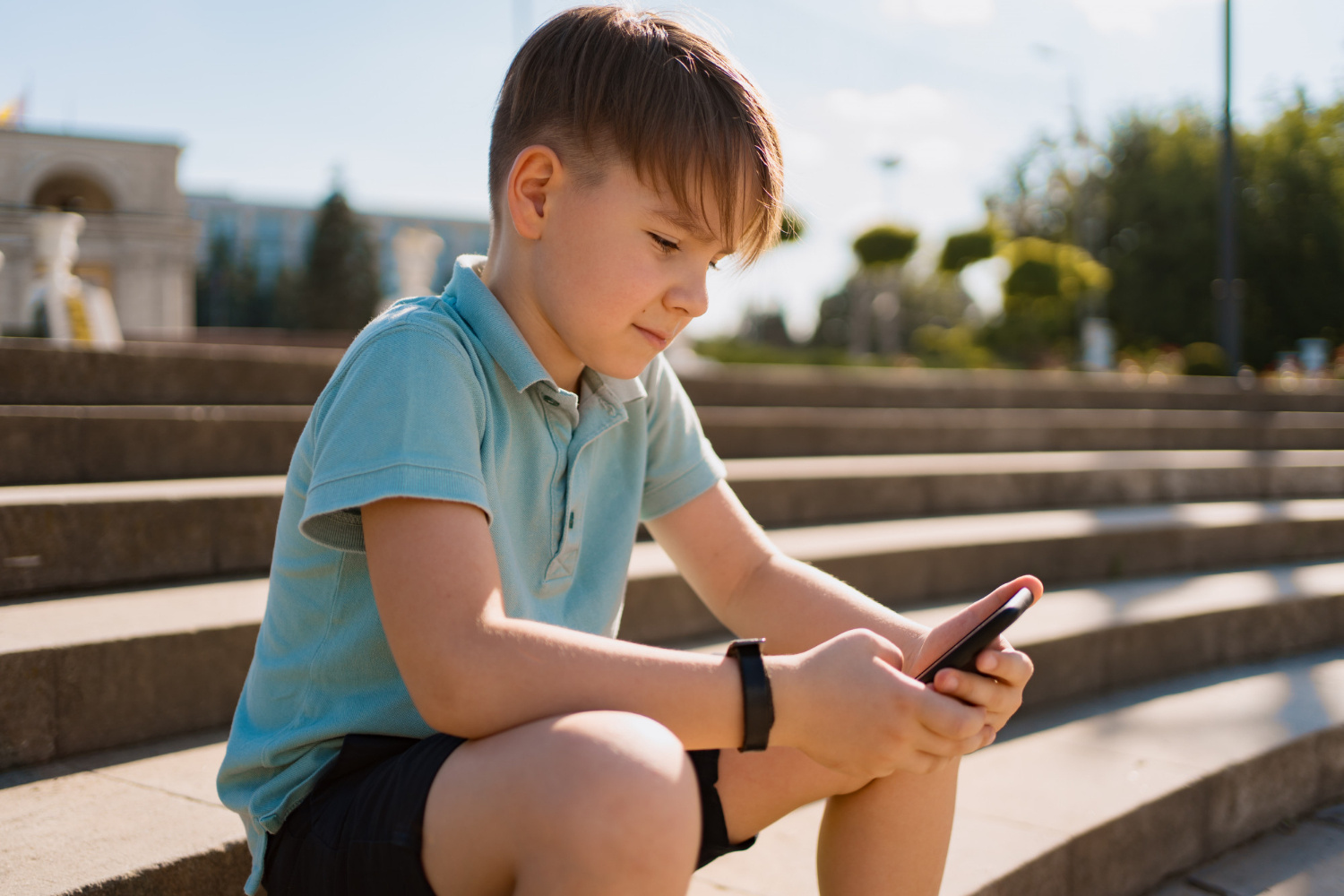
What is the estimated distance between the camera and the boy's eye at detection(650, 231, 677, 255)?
1.12 meters

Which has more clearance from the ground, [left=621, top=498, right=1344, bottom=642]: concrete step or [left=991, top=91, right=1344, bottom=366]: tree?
[left=991, top=91, right=1344, bottom=366]: tree

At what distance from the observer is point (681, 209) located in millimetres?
1113

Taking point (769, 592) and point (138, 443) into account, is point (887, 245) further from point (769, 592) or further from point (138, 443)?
point (769, 592)

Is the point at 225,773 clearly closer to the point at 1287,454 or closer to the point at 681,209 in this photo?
the point at 681,209

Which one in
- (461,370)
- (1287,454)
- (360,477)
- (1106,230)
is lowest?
(1287,454)

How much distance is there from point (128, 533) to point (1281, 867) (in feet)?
8.28

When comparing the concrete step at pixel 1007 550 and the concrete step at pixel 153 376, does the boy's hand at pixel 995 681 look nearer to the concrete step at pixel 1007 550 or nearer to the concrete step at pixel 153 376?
the concrete step at pixel 1007 550

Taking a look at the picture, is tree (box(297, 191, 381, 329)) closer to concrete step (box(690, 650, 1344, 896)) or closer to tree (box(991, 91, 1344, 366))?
tree (box(991, 91, 1344, 366))

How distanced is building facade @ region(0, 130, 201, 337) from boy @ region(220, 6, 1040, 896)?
2884 cm

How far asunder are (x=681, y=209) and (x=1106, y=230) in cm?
3821

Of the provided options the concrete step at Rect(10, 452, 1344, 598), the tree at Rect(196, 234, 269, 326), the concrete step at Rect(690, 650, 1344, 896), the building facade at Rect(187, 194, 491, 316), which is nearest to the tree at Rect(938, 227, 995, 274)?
the concrete step at Rect(10, 452, 1344, 598)

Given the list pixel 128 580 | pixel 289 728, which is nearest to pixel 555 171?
pixel 289 728

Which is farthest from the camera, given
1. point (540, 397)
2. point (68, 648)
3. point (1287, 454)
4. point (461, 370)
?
point (1287, 454)

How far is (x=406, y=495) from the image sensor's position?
95 cm
